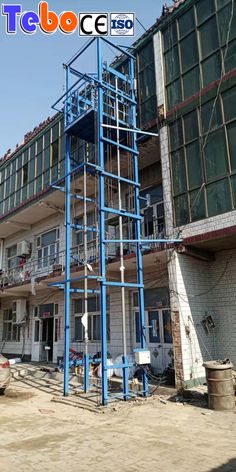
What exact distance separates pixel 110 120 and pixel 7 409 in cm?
909

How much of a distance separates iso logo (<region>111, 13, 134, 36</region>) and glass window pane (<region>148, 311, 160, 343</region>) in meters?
9.35

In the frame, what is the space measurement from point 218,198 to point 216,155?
1.23 metres

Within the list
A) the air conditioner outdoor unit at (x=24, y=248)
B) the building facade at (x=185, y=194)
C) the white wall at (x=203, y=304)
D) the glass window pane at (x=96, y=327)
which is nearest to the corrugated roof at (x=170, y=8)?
the building facade at (x=185, y=194)

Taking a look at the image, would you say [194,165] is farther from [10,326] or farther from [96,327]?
[10,326]

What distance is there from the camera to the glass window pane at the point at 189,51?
11.5 metres

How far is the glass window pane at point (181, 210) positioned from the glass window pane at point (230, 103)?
2.51 metres

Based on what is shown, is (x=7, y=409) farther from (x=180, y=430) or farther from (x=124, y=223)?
(x=124, y=223)

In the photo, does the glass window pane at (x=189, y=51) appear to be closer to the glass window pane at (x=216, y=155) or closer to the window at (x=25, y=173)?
the glass window pane at (x=216, y=155)

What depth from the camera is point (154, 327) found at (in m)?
13.4

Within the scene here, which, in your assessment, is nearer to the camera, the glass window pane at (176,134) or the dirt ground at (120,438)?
the dirt ground at (120,438)

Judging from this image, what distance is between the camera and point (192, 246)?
11141mm

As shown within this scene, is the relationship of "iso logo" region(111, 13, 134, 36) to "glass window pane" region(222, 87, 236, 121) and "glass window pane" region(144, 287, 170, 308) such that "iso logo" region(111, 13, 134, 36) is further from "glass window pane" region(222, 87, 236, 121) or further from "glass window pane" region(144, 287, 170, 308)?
"glass window pane" region(144, 287, 170, 308)

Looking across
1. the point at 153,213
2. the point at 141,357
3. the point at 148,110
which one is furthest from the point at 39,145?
the point at 141,357

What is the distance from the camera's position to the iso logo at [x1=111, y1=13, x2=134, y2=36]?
11594 millimetres
